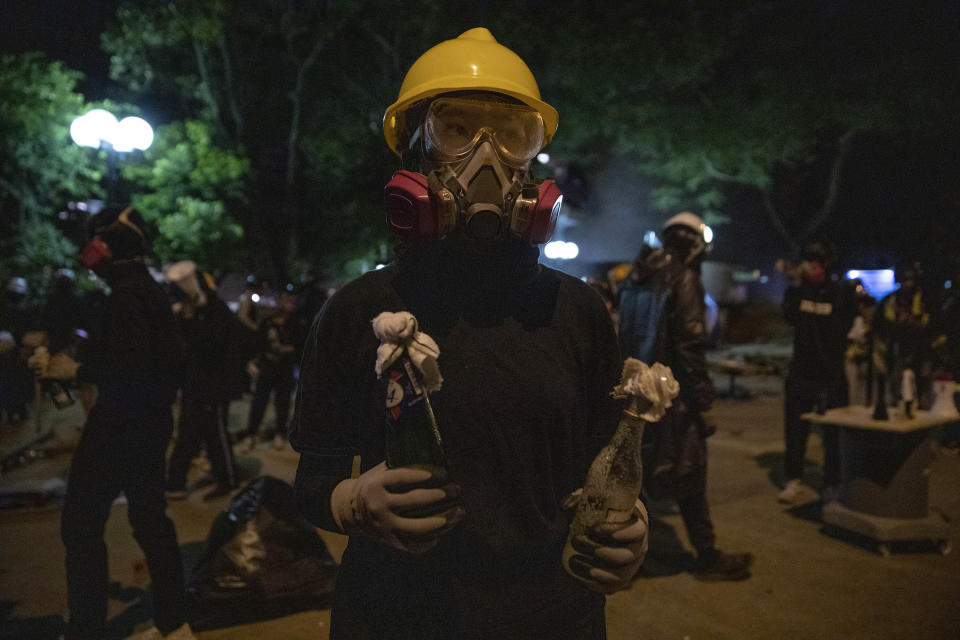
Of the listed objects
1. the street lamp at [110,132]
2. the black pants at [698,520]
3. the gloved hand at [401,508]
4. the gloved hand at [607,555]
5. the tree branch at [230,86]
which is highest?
the tree branch at [230,86]

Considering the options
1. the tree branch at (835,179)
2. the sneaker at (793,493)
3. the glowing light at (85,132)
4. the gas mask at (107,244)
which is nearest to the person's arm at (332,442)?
the gas mask at (107,244)

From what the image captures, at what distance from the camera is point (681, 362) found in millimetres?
4082

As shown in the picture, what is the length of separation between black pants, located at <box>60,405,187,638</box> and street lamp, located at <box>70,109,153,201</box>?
430cm

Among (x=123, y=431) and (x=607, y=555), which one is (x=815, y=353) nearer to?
(x=607, y=555)

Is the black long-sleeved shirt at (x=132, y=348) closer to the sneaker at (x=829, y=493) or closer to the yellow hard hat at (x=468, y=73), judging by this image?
the yellow hard hat at (x=468, y=73)

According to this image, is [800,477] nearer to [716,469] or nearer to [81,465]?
[716,469]

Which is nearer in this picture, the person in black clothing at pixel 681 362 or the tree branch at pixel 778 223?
the person in black clothing at pixel 681 362

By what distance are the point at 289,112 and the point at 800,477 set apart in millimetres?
15871

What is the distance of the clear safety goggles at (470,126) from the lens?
1.53 metres

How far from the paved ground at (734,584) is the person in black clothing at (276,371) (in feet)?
6.13

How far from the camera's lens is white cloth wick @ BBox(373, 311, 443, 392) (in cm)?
115

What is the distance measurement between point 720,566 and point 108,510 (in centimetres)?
378

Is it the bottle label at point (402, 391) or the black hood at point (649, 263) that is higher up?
the black hood at point (649, 263)

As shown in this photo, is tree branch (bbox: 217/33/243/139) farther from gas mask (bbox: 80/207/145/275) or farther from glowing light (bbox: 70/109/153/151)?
gas mask (bbox: 80/207/145/275)
